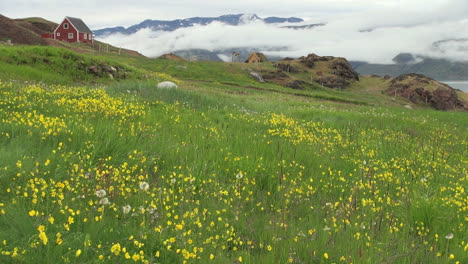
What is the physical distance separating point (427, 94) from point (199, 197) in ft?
498

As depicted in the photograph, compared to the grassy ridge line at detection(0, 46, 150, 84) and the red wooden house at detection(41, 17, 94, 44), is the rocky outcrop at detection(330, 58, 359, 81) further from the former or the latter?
the grassy ridge line at detection(0, 46, 150, 84)

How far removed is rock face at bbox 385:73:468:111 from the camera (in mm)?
133750

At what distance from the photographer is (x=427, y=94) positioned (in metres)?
137

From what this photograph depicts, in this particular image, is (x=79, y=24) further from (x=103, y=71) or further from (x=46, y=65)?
(x=46, y=65)

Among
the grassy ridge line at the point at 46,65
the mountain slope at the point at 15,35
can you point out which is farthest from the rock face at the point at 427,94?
the grassy ridge line at the point at 46,65

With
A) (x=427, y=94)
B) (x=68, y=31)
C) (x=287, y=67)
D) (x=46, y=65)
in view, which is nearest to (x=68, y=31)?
(x=68, y=31)

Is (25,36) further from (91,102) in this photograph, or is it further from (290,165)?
(290,165)

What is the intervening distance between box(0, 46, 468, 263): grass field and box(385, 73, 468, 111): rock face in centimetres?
13820

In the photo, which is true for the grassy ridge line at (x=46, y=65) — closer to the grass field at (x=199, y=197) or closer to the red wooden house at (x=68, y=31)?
the grass field at (x=199, y=197)

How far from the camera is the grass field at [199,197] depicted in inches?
146

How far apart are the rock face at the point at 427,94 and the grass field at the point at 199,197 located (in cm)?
13820

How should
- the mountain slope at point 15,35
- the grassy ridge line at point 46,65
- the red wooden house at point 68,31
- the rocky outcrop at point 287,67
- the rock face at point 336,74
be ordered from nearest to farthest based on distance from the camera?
the grassy ridge line at point 46,65 < the mountain slope at point 15,35 < the red wooden house at point 68,31 < the rock face at point 336,74 < the rocky outcrop at point 287,67

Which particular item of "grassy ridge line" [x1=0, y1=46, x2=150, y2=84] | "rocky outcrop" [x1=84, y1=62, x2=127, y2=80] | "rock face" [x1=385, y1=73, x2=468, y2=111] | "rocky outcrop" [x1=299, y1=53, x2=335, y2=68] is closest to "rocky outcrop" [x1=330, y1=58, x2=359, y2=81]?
"rocky outcrop" [x1=299, y1=53, x2=335, y2=68]

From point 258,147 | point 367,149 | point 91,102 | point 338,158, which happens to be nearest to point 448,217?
point 338,158
